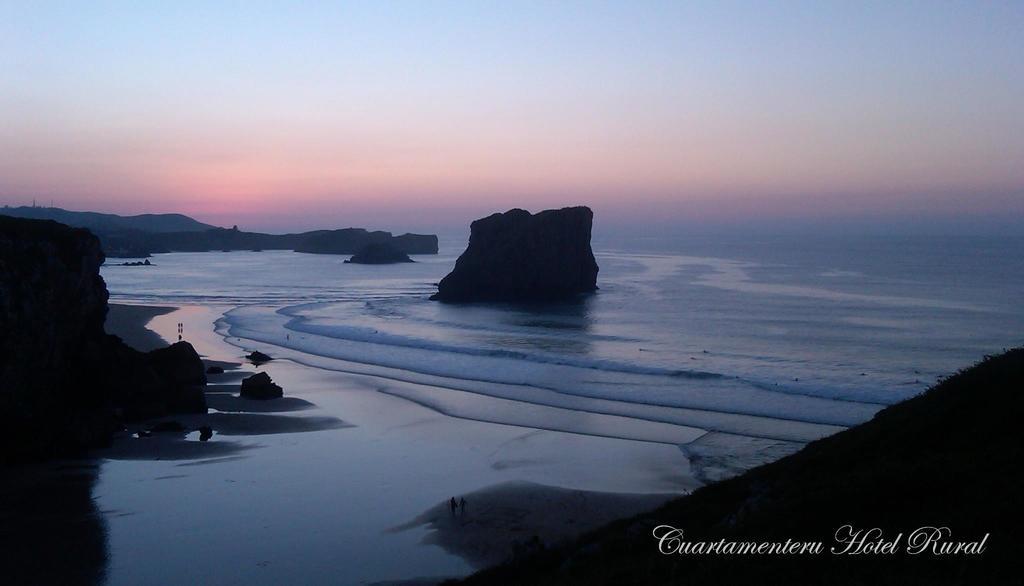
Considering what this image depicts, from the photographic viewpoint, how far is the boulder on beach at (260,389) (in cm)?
3328

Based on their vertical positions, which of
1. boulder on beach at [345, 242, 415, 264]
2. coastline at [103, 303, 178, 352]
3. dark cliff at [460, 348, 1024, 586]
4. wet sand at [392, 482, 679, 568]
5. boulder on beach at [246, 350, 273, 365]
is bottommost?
wet sand at [392, 482, 679, 568]

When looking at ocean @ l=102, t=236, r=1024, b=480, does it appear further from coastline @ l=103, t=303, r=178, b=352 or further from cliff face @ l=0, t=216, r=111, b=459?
cliff face @ l=0, t=216, r=111, b=459

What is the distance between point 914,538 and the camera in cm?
909

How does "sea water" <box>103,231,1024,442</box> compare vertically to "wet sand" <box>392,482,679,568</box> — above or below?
above

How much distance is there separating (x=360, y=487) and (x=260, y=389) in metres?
14.2

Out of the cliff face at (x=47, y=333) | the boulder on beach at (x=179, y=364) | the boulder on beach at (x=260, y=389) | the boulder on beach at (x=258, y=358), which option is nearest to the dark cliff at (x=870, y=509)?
the cliff face at (x=47, y=333)

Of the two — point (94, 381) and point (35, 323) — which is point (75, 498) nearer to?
point (35, 323)

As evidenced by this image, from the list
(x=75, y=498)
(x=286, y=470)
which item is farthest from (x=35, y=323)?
(x=286, y=470)

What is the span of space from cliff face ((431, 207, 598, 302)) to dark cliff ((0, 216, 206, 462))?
5088 centimetres

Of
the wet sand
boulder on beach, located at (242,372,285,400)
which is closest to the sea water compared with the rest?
boulder on beach, located at (242,372,285,400)

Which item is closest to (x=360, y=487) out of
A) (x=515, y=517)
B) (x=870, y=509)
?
(x=515, y=517)

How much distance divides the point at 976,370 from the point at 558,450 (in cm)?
1343

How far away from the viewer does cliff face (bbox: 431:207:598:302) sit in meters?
83.5

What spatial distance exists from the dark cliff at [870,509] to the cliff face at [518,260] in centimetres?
6842
